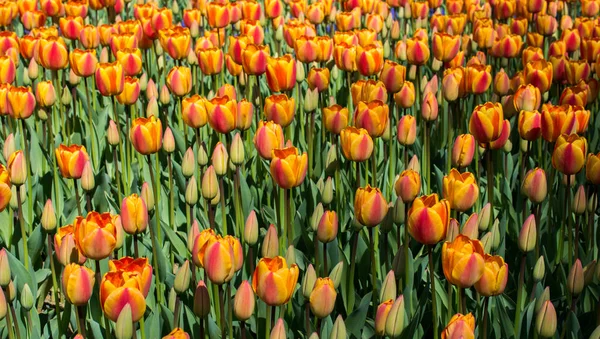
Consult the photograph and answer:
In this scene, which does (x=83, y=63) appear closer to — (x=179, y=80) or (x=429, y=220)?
(x=179, y=80)

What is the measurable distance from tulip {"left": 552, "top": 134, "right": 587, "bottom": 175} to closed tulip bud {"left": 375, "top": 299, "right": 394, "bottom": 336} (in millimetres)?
900

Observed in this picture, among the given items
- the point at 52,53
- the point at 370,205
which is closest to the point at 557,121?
the point at 370,205

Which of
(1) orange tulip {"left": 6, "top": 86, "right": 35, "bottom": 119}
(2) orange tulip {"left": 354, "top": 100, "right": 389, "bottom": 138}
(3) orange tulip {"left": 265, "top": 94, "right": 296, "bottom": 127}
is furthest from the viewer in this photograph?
(1) orange tulip {"left": 6, "top": 86, "right": 35, "bottom": 119}

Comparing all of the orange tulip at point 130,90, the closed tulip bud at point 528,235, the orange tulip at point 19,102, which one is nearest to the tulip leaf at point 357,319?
the closed tulip bud at point 528,235

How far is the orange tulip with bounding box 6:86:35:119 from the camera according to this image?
3.36 m

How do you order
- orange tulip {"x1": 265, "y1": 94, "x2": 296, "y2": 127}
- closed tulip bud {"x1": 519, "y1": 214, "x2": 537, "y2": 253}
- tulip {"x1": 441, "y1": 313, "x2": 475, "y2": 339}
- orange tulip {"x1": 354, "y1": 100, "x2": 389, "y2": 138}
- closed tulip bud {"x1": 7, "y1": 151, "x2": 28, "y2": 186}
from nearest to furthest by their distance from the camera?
tulip {"x1": 441, "y1": 313, "x2": 475, "y2": 339} → closed tulip bud {"x1": 519, "y1": 214, "x2": 537, "y2": 253} → closed tulip bud {"x1": 7, "y1": 151, "x2": 28, "y2": 186} → orange tulip {"x1": 354, "y1": 100, "x2": 389, "y2": 138} → orange tulip {"x1": 265, "y1": 94, "x2": 296, "y2": 127}

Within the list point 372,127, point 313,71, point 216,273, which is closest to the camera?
point 216,273

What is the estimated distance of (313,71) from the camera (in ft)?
12.4

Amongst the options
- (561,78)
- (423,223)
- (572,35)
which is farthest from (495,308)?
(572,35)

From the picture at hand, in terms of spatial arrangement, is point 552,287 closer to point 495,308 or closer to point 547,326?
point 495,308

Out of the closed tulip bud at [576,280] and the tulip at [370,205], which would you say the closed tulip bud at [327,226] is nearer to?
the tulip at [370,205]

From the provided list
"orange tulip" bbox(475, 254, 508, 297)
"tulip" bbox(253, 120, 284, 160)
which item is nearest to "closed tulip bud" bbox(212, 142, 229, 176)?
"tulip" bbox(253, 120, 284, 160)

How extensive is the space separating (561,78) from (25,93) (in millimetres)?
2581

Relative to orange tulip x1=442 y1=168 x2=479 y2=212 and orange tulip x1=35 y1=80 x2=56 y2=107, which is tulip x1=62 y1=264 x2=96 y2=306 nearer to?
orange tulip x1=442 y1=168 x2=479 y2=212
